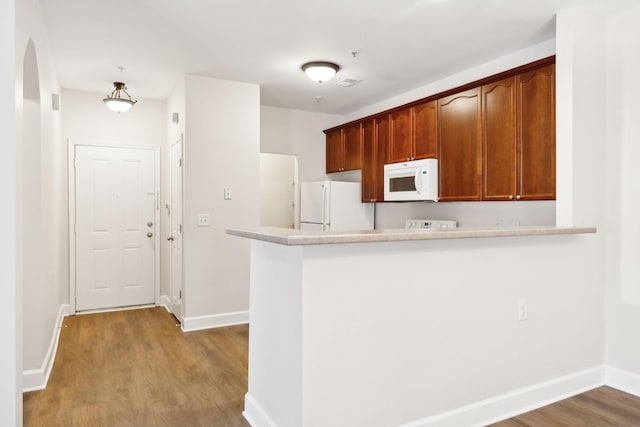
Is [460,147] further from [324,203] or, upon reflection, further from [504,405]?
[504,405]

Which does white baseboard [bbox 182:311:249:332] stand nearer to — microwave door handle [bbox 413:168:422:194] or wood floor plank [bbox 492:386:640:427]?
microwave door handle [bbox 413:168:422:194]

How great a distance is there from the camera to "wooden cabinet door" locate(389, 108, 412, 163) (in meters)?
4.34

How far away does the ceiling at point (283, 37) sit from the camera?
2.77 meters

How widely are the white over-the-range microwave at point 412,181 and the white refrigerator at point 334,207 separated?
25.9 inches

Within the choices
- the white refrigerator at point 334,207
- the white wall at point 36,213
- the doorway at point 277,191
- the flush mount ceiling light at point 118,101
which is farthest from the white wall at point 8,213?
the doorway at point 277,191

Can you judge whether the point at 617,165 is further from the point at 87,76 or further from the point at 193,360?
the point at 87,76

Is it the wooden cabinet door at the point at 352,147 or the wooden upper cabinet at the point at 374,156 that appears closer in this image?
the wooden upper cabinet at the point at 374,156

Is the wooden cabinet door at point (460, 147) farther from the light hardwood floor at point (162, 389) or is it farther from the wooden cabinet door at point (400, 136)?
the light hardwood floor at point (162, 389)

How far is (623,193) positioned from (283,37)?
2.67 meters

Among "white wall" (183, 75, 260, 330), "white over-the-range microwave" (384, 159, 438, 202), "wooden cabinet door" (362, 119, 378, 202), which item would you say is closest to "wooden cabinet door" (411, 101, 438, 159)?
"white over-the-range microwave" (384, 159, 438, 202)

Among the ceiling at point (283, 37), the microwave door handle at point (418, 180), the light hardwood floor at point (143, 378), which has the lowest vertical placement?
the light hardwood floor at point (143, 378)

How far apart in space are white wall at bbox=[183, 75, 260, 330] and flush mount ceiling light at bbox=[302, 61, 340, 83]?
2.84ft

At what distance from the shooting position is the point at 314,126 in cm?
571

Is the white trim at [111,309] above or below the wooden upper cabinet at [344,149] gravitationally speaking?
below
